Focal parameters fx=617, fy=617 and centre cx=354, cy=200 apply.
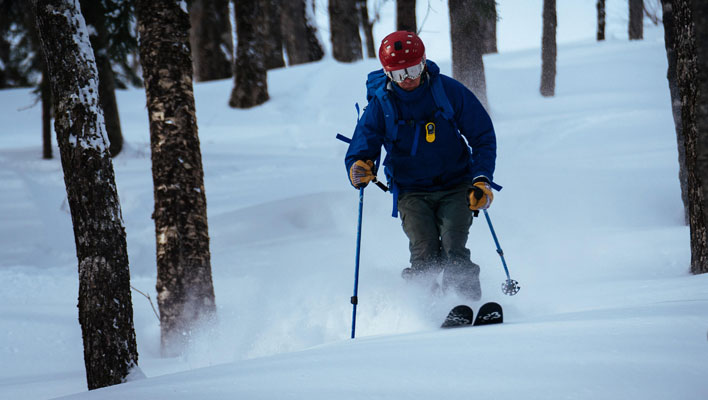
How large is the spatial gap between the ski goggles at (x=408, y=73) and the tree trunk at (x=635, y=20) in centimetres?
2078

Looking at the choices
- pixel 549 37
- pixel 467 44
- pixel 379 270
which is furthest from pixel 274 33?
pixel 379 270

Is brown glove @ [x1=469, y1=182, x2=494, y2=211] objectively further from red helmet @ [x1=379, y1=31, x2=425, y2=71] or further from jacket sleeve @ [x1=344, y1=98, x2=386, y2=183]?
red helmet @ [x1=379, y1=31, x2=425, y2=71]

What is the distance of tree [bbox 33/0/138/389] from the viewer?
3.50 m

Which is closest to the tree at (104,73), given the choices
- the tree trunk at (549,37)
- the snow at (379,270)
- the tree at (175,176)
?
the snow at (379,270)

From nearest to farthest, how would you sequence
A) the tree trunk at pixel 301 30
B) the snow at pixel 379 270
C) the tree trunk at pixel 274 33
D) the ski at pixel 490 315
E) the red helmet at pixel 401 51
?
the snow at pixel 379 270 → the ski at pixel 490 315 → the red helmet at pixel 401 51 → the tree trunk at pixel 274 33 → the tree trunk at pixel 301 30

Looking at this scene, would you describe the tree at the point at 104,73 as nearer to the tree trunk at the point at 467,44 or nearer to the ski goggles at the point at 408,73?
the tree trunk at the point at 467,44

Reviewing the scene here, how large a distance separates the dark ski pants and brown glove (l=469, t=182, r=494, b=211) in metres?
0.29

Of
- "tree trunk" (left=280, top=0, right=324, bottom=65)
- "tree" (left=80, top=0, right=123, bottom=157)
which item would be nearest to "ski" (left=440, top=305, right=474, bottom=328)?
"tree" (left=80, top=0, right=123, bottom=157)

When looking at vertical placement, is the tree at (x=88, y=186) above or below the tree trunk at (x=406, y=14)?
below

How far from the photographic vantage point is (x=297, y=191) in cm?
920

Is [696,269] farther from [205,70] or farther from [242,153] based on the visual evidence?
[205,70]

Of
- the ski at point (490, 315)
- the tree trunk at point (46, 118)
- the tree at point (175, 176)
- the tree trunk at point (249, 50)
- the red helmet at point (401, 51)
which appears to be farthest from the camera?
the tree trunk at point (249, 50)

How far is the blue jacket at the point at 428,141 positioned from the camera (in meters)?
4.31

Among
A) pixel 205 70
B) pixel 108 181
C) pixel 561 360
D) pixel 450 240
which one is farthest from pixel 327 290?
pixel 205 70
